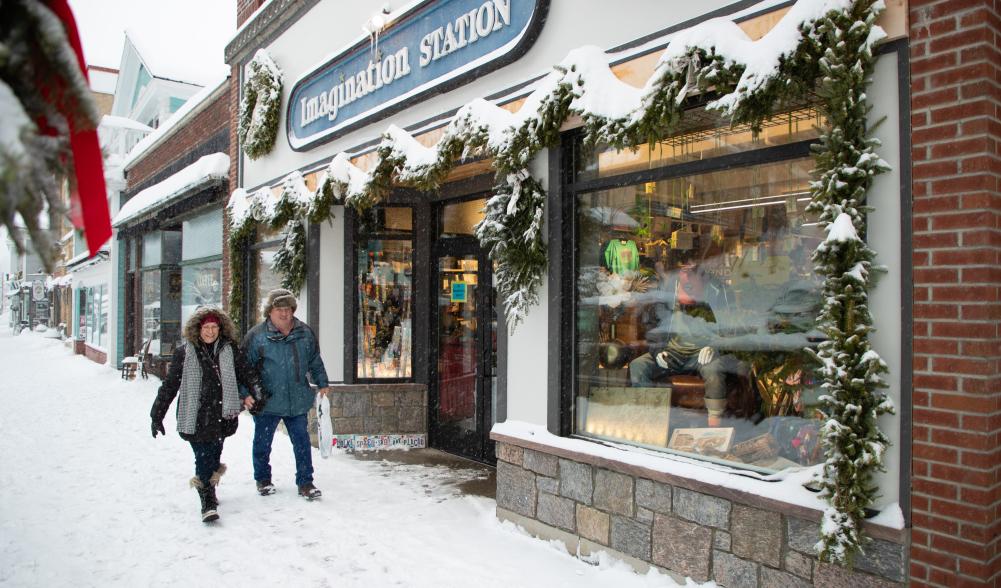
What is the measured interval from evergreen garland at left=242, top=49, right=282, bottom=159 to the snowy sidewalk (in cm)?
374

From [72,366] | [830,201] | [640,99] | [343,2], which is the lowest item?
[72,366]

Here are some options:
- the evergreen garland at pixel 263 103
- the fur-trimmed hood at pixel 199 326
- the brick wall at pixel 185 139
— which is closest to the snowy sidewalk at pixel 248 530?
the fur-trimmed hood at pixel 199 326

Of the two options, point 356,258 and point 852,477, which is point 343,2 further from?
point 852,477

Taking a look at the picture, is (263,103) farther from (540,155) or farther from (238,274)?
(540,155)

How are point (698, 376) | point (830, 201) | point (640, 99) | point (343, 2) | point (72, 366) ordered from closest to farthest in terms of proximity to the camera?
point (830, 201)
point (640, 99)
point (698, 376)
point (343, 2)
point (72, 366)

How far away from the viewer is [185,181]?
1020 cm

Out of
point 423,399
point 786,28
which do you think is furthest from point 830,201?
point 423,399

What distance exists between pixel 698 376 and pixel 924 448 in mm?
1309

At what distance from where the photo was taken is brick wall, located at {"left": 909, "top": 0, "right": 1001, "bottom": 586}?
2.61 m

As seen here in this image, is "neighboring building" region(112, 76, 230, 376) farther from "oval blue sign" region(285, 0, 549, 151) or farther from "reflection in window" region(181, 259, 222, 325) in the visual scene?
"oval blue sign" region(285, 0, 549, 151)

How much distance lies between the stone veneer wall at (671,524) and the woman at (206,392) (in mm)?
2126

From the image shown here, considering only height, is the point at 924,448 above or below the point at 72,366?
above

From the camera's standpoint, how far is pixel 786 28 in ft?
9.89

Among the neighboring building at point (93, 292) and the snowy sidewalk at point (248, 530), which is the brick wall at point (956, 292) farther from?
the neighboring building at point (93, 292)
